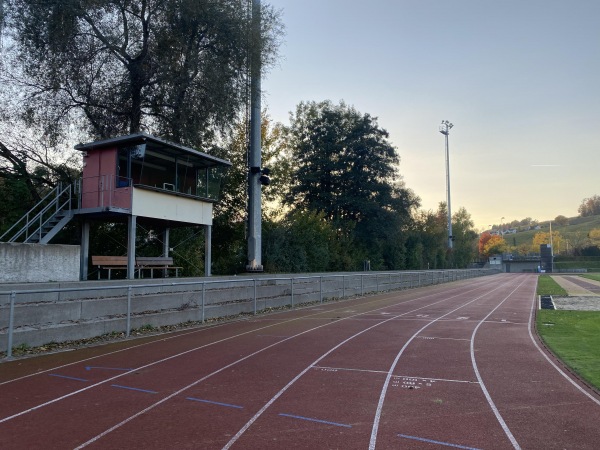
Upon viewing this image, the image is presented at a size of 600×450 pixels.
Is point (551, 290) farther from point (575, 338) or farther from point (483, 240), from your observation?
point (483, 240)

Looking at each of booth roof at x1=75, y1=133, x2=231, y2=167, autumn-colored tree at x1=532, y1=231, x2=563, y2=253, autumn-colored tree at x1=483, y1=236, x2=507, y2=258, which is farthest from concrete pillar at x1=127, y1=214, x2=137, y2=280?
autumn-colored tree at x1=532, y1=231, x2=563, y2=253

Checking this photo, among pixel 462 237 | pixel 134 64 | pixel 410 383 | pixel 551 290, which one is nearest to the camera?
pixel 410 383

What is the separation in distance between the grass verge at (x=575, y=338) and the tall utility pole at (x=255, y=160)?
11.9 metres

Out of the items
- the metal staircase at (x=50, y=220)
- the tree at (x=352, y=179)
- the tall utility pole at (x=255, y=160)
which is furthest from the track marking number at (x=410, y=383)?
the tree at (x=352, y=179)

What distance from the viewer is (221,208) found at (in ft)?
102

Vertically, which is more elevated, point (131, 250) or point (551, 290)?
point (131, 250)

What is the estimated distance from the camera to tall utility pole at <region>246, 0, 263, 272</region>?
2188 cm

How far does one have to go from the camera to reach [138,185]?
17.5 meters

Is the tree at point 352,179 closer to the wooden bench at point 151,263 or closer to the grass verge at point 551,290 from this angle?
the grass verge at point 551,290

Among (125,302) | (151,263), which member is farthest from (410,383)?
(151,263)

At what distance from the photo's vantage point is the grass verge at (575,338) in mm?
8352

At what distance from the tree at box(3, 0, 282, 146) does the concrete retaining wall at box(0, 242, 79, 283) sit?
9.16 meters

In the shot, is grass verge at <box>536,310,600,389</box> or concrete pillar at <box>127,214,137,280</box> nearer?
grass verge at <box>536,310,600,389</box>

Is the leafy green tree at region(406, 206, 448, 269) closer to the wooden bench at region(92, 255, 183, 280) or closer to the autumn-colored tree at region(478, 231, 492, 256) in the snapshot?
the wooden bench at region(92, 255, 183, 280)
